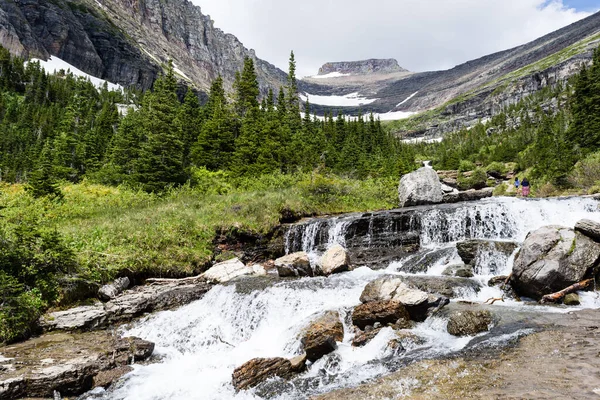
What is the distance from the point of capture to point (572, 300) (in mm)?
10680

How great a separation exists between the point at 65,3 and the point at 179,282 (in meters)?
178

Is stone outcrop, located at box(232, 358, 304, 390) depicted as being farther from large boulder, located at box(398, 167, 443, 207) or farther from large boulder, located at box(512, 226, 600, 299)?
large boulder, located at box(398, 167, 443, 207)

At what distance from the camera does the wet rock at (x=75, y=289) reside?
12.3 m

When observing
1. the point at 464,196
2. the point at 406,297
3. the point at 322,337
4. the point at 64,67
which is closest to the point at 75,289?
the point at 322,337

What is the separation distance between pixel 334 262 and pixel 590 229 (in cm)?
970

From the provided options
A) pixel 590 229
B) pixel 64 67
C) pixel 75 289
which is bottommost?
pixel 75 289

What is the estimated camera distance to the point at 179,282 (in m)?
15.1

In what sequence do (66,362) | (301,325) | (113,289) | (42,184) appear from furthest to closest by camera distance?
(42,184) < (113,289) < (301,325) < (66,362)

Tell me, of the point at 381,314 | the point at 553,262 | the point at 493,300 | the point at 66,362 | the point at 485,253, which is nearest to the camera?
the point at 66,362

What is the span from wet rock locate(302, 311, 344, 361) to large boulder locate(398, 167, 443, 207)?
2188 centimetres

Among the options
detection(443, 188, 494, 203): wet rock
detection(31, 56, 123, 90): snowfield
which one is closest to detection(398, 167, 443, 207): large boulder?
detection(443, 188, 494, 203): wet rock

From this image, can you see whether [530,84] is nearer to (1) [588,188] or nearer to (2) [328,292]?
(1) [588,188]

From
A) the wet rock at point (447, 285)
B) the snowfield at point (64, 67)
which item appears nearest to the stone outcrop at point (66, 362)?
the wet rock at point (447, 285)

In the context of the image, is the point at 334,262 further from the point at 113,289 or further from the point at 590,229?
the point at 590,229
